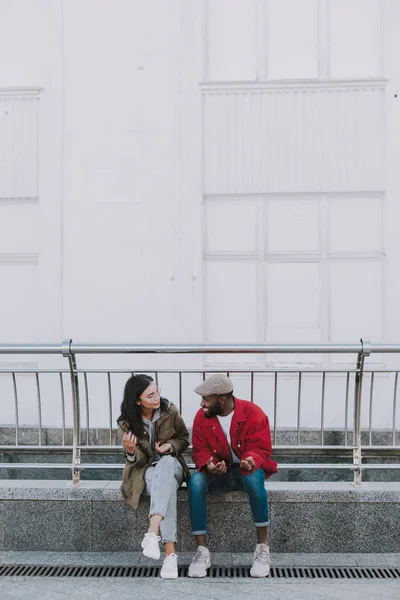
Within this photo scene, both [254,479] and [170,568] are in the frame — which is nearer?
[170,568]

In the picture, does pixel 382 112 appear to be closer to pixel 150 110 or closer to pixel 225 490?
pixel 150 110

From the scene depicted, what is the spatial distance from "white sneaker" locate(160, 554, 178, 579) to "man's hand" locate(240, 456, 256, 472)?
0.81m

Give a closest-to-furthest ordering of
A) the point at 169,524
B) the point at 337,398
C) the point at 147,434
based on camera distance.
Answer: the point at 169,524, the point at 147,434, the point at 337,398

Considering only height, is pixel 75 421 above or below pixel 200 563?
above

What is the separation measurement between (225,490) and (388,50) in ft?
21.4

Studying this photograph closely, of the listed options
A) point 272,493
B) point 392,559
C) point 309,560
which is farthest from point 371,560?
point 272,493

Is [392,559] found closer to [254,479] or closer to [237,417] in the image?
[254,479]

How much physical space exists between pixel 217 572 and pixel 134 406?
53.6 inches

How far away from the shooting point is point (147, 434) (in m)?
5.91

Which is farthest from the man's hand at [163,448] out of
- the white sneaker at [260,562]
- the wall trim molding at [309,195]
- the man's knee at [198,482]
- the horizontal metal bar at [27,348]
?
the wall trim molding at [309,195]

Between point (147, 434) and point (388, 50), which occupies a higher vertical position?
point (388, 50)

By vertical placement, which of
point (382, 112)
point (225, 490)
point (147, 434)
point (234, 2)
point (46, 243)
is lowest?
point (225, 490)

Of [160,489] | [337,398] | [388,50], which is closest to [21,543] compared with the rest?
[160,489]

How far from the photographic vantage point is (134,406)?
585 centimetres
